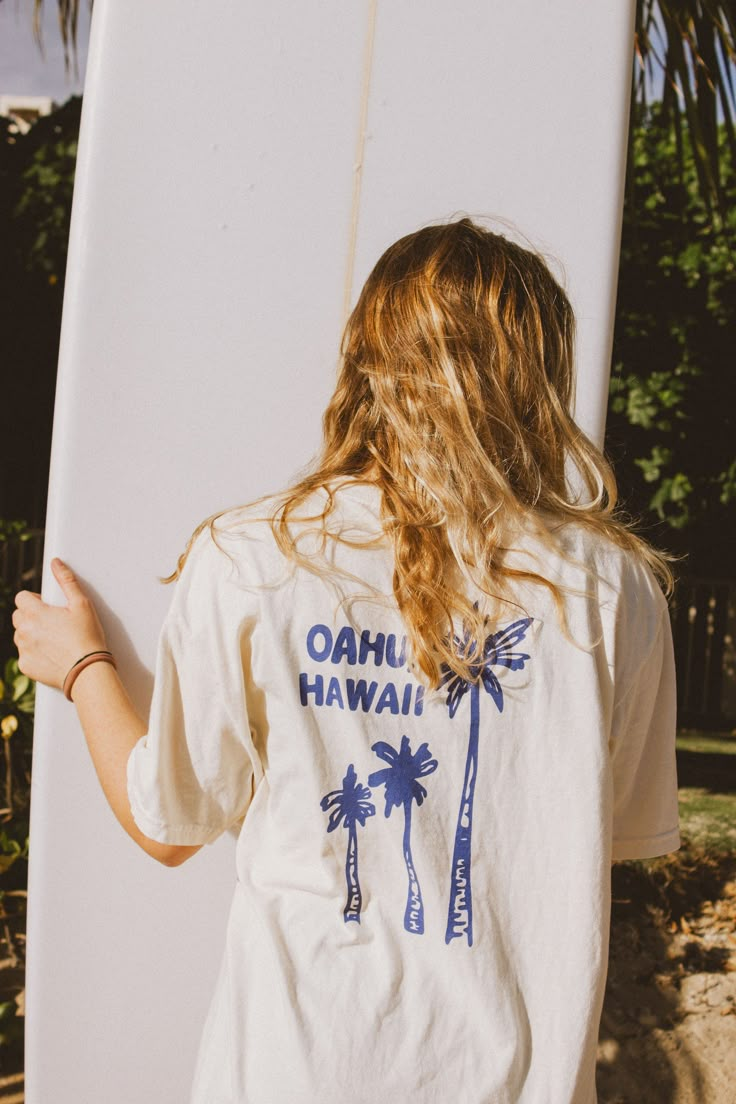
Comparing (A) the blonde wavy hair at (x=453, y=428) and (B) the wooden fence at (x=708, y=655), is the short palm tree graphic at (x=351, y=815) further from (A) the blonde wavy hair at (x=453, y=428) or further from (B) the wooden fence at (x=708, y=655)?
(B) the wooden fence at (x=708, y=655)

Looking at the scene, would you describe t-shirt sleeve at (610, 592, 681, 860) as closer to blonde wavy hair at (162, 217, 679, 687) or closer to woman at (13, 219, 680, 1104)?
woman at (13, 219, 680, 1104)

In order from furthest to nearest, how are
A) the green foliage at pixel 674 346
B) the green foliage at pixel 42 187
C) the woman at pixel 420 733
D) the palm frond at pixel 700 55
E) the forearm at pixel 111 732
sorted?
the green foliage at pixel 674 346, the green foliage at pixel 42 187, the palm frond at pixel 700 55, the forearm at pixel 111 732, the woman at pixel 420 733

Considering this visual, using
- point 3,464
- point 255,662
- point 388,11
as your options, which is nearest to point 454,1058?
point 255,662

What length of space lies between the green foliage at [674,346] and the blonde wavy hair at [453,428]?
463cm

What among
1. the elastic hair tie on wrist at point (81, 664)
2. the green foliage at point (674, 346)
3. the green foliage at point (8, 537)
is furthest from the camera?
the green foliage at point (674, 346)

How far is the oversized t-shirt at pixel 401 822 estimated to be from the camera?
977mm

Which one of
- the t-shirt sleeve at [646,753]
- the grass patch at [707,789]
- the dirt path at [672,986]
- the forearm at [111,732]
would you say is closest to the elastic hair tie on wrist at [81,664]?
the forearm at [111,732]

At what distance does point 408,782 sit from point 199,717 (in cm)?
24

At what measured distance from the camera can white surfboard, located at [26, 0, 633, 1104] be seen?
1642 millimetres

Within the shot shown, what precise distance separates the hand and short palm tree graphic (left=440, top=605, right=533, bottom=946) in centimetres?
72

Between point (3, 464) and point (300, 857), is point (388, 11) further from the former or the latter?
point (3, 464)

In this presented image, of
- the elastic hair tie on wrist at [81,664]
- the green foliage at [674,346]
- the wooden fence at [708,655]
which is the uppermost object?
the green foliage at [674,346]

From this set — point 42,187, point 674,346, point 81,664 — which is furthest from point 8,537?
point 674,346

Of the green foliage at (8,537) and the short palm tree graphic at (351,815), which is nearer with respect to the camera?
the short palm tree graphic at (351,815)
